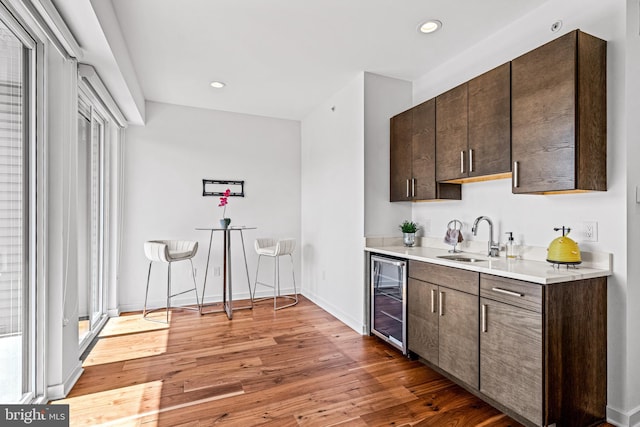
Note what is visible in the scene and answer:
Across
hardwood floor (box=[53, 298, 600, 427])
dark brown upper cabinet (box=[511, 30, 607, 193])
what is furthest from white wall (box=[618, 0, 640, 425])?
hardwood floor (box=[53, 298, 600, 427])

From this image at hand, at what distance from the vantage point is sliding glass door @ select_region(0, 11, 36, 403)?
5.64ft

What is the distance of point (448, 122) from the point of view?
270 cm

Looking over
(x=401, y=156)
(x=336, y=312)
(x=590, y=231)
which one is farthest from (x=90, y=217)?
(x=590, y=231)

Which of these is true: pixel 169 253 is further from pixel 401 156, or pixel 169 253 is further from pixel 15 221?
pixel 401 156

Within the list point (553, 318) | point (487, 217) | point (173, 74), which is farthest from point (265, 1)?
point (553, 318)

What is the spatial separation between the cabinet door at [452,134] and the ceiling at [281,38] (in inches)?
20.1

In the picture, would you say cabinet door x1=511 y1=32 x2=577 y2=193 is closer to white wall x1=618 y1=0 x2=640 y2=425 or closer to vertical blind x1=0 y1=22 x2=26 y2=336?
white wall x1=618 y1=0 x2=640 y2=425

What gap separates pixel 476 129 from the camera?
2.45 meters

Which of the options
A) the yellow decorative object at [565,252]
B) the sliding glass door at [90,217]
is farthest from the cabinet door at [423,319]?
the sliding glass door at [90,217]

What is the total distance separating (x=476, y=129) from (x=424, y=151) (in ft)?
1.89

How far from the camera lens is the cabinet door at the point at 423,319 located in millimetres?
2469

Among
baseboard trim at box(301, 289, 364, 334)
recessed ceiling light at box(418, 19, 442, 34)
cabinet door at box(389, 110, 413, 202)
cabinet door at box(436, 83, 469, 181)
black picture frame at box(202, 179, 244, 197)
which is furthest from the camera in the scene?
black picture frame at box(202, 179, 244, 197)

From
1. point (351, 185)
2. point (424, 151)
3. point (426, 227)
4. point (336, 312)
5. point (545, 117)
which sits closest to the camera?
point (545, 117)

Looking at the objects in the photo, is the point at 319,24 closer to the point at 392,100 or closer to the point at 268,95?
the point at 392,100
